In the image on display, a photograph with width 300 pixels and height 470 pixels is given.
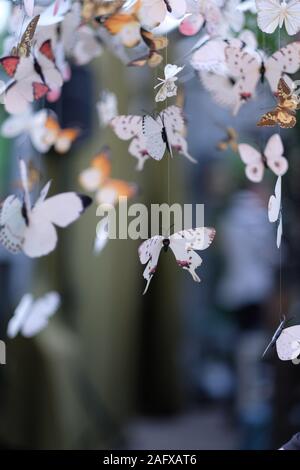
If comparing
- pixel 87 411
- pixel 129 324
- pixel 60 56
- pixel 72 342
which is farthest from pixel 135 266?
pixel 60 56

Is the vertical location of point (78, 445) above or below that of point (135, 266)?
below

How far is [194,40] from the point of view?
37.8 inches

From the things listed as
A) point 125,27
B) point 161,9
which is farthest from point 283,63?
point 125,27

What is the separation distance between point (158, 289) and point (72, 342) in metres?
0.76

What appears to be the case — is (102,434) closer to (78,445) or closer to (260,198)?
(78,445)

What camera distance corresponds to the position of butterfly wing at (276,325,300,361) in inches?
29.8

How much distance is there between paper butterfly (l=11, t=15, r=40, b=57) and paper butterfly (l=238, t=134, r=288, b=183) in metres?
0.31

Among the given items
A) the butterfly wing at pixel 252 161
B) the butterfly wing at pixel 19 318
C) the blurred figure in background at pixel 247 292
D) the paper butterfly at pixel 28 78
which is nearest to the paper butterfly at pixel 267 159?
the butterfly wing at pixel 252 161

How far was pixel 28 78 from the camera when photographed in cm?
83

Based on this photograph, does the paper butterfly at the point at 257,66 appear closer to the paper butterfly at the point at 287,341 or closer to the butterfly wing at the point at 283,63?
the butterfly wing at the point at 283,63

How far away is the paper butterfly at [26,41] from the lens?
74cm

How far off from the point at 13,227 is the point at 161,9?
1.00 feet

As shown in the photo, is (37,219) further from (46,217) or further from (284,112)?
(284,112)

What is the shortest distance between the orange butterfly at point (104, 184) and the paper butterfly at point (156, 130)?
1.02 ft
